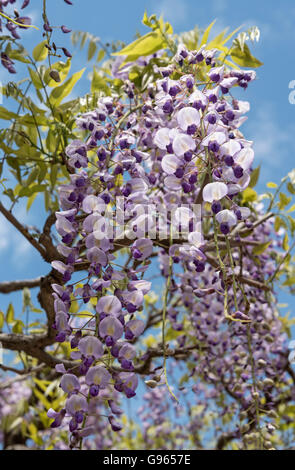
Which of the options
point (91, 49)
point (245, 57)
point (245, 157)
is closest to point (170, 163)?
point (245, 157)

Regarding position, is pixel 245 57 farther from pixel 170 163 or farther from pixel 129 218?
pixel 129 218

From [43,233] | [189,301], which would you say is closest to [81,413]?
[43,233]

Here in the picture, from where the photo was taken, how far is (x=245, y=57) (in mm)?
1560

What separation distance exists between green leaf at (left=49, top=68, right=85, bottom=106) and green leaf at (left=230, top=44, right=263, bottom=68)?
470mm

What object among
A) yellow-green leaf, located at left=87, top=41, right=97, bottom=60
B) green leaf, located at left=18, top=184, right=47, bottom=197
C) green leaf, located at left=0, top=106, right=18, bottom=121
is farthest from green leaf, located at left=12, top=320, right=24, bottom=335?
yellow-green leaf, located at left=87, top=41, right=97, bottom=60

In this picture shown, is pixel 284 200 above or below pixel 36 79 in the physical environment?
below

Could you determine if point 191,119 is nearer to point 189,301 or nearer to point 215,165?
point 215,165

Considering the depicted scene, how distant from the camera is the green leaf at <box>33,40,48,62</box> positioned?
5.24 feet

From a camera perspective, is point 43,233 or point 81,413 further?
point 43,233

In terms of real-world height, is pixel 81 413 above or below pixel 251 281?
below

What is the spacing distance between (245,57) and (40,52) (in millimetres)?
613

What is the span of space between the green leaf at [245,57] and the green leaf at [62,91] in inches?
18.5
